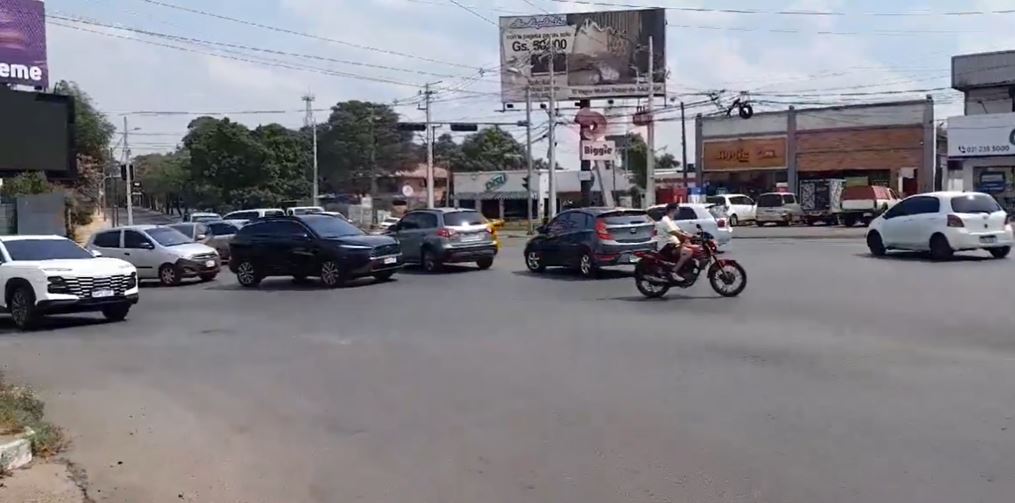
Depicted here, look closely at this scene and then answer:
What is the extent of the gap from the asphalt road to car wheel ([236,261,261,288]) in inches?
231

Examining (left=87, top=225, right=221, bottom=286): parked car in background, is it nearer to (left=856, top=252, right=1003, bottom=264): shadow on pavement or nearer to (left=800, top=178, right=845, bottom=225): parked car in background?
(left=856, top=252, right=1003, bottom=264): shadow on pavement

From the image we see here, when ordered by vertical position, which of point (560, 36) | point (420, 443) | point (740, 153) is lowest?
point (420, 443)

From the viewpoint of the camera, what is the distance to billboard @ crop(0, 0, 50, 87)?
48.2m

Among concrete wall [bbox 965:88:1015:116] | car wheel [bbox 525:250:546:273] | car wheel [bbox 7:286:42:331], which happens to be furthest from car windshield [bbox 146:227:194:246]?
concrete wall [bbox 965:88:1015:116]

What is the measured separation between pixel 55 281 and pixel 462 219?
11350 mm

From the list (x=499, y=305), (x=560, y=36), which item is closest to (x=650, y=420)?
(x=499, y=305)

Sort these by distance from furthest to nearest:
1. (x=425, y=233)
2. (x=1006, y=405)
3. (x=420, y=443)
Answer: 1. (x=425, y=233)
2. (x=1006, y=405)
3. (x=420, y=443)

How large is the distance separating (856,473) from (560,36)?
54.6 m

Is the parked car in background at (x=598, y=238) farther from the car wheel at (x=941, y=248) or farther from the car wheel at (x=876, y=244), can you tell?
the car wheel at (x=876, y=244)

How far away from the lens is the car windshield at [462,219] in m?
25.9

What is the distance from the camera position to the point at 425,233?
2597 centimetres

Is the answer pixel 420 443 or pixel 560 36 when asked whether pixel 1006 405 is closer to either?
pixel 420 443

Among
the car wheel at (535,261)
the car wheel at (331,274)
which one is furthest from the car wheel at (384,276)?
the car wheel at (535,261)

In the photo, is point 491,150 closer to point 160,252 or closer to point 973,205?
point 160,252
